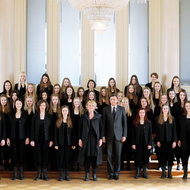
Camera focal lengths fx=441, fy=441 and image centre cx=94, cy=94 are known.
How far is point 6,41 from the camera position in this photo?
9.97 m

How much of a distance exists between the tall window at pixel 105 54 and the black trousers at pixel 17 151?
11.2 feet

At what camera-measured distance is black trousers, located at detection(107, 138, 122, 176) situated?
7.93 m

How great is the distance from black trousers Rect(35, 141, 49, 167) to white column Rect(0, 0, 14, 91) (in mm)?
2506

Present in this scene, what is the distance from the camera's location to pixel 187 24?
1088 cm

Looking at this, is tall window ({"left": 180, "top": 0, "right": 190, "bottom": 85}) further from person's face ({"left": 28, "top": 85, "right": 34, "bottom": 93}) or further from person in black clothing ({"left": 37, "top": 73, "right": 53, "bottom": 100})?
person's face ({"left": 28, "top": 85, "right": 34, "bottom": 93})

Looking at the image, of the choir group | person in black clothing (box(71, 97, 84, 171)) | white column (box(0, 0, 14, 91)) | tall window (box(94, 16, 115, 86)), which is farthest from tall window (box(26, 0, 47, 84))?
person in black clothing (box(71, 97, 84, 171))

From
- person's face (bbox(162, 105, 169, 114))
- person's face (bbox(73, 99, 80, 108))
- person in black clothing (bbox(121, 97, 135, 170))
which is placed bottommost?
person in black clothing (bbox(121, 97, 135, 170))

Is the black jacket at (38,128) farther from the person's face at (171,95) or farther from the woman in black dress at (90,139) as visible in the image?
the person's face at (171,95)

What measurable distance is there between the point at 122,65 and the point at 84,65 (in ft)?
3.06

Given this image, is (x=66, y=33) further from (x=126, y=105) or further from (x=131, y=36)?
(x=126, y=105)

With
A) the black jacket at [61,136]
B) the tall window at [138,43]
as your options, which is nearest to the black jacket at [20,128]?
the black jacket at [61,136]

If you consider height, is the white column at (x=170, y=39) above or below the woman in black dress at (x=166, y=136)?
above

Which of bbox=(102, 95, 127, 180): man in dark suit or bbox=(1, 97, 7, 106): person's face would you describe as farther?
bbox=(1, 97, 7, 106): person's face

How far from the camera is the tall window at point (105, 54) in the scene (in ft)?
35.7
